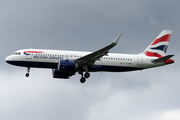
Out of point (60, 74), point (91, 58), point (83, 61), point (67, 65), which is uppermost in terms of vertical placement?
point (91, 58)

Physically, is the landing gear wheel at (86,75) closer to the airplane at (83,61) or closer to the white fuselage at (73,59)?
the airplane at (83,61)

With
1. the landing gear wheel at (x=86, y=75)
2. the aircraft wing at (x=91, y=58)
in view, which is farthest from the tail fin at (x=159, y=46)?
the landing gear wheel at (x=86, y=75)

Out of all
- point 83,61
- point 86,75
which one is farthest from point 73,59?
point 86,75

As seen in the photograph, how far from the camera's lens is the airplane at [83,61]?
47125 millimetres

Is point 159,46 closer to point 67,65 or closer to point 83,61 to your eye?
point 83,61

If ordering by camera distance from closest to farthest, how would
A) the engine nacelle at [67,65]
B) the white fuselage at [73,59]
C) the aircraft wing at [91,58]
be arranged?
the aircraft wing at [91,58] < the engine nacelle at [67,65] < the white fuselage at [73,59]

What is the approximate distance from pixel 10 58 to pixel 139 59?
19.3 metres

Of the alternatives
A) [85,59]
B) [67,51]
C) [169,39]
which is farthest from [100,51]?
[169,39]

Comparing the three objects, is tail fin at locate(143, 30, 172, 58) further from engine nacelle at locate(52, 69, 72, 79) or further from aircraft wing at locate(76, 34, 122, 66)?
engine nacelle at locate(52, 69, 72, 79)

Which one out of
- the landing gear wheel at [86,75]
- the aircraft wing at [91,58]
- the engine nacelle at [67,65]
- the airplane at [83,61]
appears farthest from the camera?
the landing gear wheel at [86,75]

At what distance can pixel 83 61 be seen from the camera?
47.7m

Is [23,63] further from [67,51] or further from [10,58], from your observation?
[67,51]

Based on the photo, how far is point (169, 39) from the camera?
5678 centimetres

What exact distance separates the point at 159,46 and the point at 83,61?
584 inches
